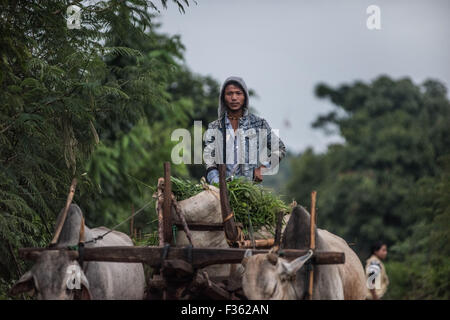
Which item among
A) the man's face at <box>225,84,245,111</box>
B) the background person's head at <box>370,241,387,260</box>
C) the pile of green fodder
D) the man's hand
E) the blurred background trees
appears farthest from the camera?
the blurred background trees

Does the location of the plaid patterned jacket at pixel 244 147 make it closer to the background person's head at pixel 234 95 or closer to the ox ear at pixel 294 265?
the background person's head at pixel 234 95

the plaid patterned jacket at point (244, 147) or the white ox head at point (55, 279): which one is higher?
the plaid patterned jacket at point (244, 147)

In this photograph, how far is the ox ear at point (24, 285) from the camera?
18.3ft

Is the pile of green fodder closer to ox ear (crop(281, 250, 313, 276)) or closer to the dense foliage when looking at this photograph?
the dense foliage

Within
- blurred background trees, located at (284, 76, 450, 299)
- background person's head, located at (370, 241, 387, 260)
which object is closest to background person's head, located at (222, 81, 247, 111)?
background person's head, located at (370, 241, 387, 260)

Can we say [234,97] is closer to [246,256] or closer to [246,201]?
[246,201]

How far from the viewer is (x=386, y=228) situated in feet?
94.5

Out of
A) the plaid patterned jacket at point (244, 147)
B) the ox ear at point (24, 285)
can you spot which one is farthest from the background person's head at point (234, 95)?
the ox ear at point (24, 285)

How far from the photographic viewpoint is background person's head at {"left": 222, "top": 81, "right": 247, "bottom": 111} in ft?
25.4

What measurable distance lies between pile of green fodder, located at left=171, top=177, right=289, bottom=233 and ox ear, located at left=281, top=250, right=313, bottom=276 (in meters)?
1.23

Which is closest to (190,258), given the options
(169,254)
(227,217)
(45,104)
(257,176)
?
(169,254)
